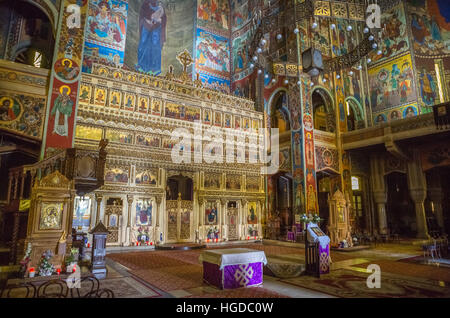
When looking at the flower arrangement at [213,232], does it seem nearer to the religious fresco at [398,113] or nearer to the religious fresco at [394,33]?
the religious fresco at [398,113]

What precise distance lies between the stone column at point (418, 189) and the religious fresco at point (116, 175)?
1434 cm

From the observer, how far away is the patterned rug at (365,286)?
5.07 metres

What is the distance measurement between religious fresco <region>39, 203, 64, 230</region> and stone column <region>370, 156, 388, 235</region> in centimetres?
1632

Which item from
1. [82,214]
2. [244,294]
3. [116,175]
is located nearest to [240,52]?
[116,175]

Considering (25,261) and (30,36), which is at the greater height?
(30,36)

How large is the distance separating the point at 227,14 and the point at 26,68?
14562 mm

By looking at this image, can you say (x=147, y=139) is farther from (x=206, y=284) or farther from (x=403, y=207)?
(x=403, y=207)

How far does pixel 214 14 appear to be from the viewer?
19.7m

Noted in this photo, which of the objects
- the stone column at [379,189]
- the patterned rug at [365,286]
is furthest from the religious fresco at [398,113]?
the patterned rug at [365,286]

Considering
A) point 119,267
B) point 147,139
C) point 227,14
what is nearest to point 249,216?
point 147,139

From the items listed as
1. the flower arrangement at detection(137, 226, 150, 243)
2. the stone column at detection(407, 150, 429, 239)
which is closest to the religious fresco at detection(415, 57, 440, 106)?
the stone column at detection(407, 150, 429, 239)

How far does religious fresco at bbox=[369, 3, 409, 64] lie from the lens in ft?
54.4

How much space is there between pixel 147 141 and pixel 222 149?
4.20 m

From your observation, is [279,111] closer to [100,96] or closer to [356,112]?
[356,112]
